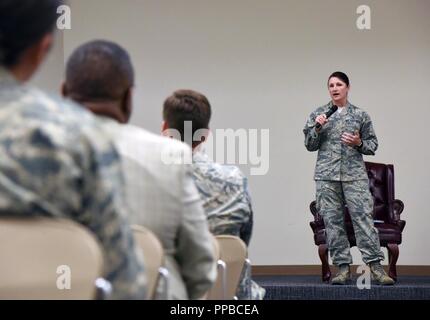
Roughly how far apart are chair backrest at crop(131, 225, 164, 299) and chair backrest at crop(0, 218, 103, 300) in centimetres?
43

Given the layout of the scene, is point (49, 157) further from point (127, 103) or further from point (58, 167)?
point (127, 103)

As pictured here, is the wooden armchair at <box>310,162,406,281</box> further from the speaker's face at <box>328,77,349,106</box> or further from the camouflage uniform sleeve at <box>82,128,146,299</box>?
the camouflage uniform sleeve at <box>82,128,146,299</box>

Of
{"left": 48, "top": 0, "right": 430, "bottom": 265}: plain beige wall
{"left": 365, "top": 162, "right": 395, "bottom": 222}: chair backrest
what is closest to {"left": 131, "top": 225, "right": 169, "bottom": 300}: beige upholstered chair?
{"left": 365, "top": 162, "right": 395, "bottom": 222}: chair backrest

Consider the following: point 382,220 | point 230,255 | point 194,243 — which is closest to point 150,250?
point 194,243

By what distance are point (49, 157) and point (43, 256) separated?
17 cm

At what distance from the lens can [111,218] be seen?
3.52ft

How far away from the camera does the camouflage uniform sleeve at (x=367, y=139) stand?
5.50 m

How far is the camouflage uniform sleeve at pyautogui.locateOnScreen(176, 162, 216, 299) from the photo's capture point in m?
1.79

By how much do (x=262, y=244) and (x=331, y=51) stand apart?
5.97 feet

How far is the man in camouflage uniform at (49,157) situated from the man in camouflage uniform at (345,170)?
4.46 meters

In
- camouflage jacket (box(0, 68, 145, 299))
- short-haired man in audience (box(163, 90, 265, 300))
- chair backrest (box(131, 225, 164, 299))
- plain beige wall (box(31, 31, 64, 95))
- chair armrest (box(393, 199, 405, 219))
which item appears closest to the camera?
camouflage jacket (box(0, 68, 145, 299))
